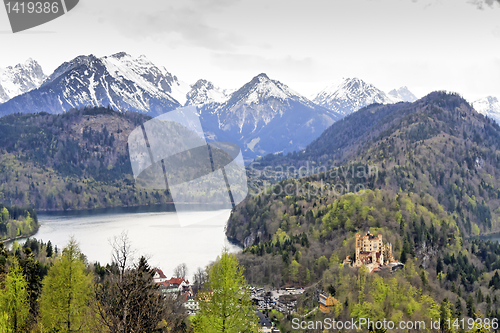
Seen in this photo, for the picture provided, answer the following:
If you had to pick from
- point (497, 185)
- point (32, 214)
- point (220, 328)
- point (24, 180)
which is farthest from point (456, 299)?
point (24, 180)

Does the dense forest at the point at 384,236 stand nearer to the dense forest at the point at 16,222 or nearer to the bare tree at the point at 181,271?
the bare tree at the point at 181,271

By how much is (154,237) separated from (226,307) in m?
71.9

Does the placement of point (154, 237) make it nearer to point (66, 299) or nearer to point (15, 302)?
point (15, 302)

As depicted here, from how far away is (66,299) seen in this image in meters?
19.5

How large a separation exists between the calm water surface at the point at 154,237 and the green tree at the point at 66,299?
29470 millimetres

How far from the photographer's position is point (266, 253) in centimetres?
6438

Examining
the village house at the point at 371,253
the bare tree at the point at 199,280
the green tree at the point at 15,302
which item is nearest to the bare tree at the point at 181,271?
the bare tree at the point at 199,280

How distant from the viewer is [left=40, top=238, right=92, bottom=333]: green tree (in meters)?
19.1

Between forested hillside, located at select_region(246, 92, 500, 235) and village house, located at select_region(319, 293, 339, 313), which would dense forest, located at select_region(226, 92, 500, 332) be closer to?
forested hillside, located at select_region(246, 92, 500, 235)

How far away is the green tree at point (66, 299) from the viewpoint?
19.1m

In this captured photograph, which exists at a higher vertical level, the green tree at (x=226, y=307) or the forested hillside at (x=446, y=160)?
the forested hillside at (x=446, y=160)

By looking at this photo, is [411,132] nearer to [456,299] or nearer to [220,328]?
[456,299]

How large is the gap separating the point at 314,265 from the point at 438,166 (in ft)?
320

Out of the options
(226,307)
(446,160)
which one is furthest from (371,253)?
(446,160)
